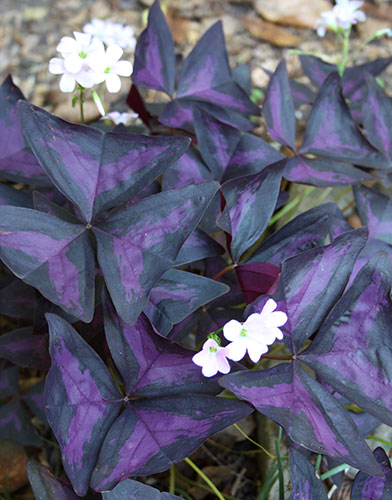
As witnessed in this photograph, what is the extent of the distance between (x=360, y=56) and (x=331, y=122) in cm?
85

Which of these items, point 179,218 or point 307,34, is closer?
point 179,218

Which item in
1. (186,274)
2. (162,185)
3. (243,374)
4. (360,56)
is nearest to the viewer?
(243,374)

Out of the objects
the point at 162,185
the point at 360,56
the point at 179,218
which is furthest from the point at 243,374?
the point at 360,56

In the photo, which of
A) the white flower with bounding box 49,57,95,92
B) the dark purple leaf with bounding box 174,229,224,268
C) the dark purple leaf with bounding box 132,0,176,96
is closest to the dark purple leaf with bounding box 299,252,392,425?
the dark purple leaf with bounding box 174,229,224,268

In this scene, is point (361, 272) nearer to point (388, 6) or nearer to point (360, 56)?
point (360, 56)

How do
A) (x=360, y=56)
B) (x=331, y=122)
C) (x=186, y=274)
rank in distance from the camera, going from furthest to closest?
1. (x=360, y=56)
2. (x=331, y=122)
3. (x=186, y=274)

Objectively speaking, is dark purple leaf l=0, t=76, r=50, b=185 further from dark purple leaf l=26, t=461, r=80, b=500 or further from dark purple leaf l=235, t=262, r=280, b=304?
dark purple leaf l=26, t=461, r=80, b=500

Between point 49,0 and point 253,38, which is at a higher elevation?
point 49,0

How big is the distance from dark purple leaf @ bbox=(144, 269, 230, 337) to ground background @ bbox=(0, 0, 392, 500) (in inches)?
40.4

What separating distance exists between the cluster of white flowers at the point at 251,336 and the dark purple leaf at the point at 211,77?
28.2 inches

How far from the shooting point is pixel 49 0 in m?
2.06

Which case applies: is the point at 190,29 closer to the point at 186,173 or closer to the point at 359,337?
the point at 186,173

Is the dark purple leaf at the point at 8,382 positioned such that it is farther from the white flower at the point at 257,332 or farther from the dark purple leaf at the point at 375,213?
the dark purple leaf at the point at 375,213

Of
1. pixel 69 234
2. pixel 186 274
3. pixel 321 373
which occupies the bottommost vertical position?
pixel 321 373
